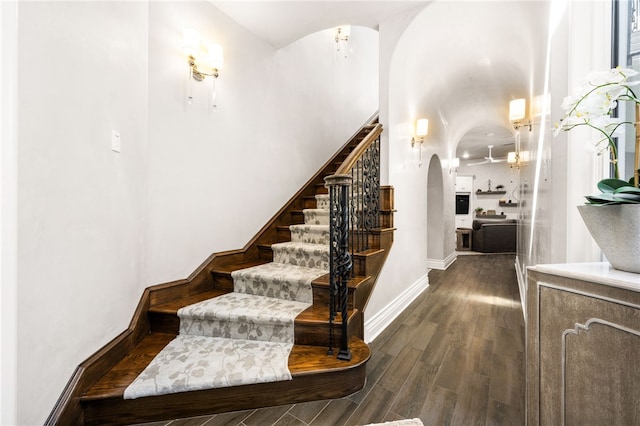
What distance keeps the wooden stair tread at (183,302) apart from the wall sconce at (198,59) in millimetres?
1618

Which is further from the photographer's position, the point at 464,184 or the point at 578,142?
the point at 464,184

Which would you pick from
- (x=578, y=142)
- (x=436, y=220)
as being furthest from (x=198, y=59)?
(x=436, y=220)

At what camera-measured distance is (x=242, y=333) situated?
1840mm

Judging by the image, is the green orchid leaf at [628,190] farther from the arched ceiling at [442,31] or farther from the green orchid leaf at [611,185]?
the arched ceiling at [442,31]

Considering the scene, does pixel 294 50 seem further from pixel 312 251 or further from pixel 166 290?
pixel 166 290

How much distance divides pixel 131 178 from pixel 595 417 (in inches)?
94.1

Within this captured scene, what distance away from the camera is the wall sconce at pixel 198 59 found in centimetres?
207

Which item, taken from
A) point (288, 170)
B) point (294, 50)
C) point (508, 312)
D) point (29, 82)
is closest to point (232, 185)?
point (288, 170)

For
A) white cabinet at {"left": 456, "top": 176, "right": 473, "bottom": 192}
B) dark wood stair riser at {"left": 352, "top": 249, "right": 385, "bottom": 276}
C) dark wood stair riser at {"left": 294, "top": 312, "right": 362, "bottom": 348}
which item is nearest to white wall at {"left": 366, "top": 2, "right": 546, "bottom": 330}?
dark wood stair riser at {"left": 352, "top": 249, "right": 385, "bottom": 276}

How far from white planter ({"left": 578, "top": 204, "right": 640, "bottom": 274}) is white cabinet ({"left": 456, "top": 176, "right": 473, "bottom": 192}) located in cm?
990

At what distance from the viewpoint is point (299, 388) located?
152cm

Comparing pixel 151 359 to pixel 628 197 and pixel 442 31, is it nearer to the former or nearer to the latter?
pixel 628 197

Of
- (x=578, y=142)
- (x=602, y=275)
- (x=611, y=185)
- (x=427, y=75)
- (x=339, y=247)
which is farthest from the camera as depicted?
(x=427, y=75)

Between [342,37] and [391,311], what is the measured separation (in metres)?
4.32
